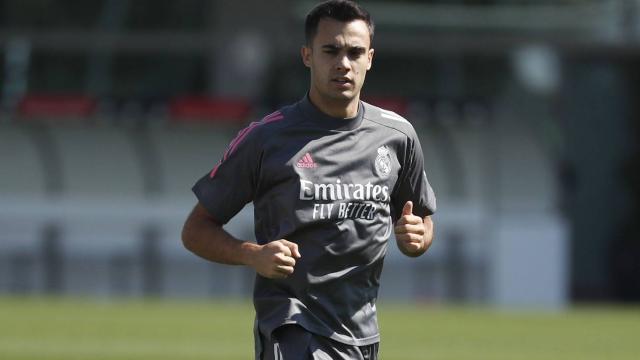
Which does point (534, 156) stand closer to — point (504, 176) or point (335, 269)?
point (504, 176)

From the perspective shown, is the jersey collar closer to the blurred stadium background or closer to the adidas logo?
the adidas logo

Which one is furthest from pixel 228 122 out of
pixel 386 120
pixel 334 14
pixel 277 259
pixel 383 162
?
pixel 277 259

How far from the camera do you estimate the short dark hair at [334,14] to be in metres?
6.68

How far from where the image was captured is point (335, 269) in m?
6.70

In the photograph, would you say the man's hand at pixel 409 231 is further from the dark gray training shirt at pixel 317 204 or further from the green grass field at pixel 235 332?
the green grass field at pixel 235 332

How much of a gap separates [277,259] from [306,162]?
23.1 inches

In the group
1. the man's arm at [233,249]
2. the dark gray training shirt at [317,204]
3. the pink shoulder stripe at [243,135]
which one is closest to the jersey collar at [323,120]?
the dark gray training shirt at [317,204]

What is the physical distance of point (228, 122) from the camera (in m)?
33.0

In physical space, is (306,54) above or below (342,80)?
above

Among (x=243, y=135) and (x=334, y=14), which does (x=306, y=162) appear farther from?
(x=334, y=14)

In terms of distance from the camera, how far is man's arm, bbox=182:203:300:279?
6.31 metres

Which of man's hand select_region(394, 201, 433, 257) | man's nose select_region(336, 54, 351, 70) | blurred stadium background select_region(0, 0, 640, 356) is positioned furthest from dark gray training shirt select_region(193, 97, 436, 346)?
blurred stadium background select_region(0, 0, 640, 356)

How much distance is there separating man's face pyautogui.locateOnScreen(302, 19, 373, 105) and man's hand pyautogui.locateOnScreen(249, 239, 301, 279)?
2.28 feet

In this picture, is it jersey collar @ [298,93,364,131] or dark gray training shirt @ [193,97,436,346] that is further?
jersey collar @ [298,93,364,131]
